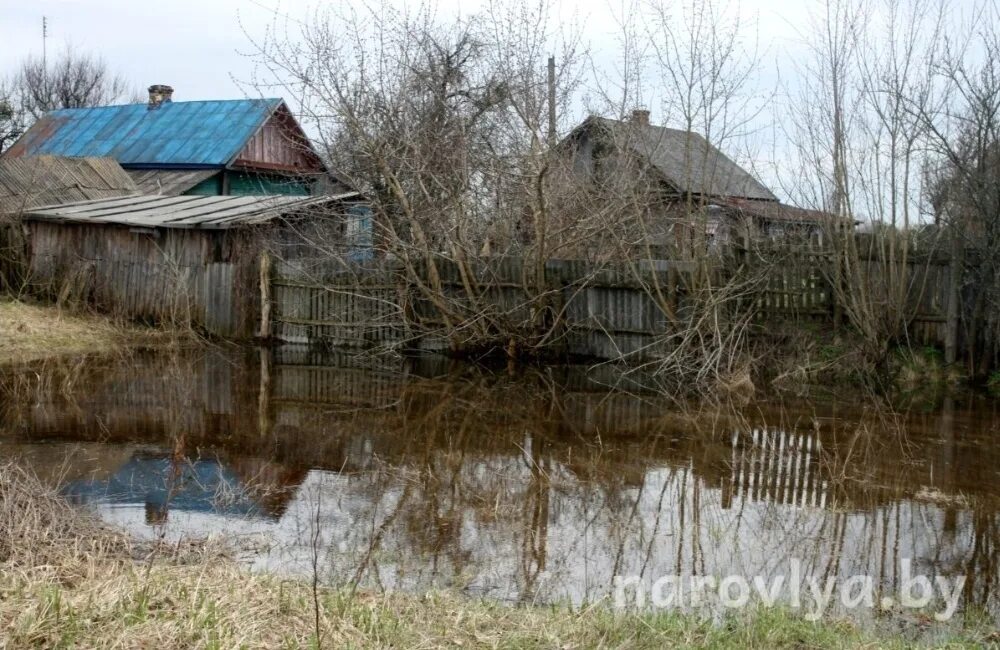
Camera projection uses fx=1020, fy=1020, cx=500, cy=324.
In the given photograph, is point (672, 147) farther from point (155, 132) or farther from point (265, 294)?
point (155, 132)

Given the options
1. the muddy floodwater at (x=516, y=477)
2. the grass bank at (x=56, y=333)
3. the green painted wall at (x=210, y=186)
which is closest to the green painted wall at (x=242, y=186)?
the green painted wall at (x=210, y=186)

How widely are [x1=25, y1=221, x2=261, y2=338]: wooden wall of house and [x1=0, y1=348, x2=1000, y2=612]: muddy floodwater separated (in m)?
4.28

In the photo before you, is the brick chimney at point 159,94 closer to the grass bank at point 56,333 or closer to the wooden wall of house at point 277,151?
the wooden wall of house at point 277,151

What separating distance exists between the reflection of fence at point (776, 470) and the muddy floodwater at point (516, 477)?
32mm

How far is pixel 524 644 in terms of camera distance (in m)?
4.57

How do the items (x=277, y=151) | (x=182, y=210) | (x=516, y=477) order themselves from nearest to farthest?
(x=516, y=477) → (x=182, y=210) → (x=277, y=151)

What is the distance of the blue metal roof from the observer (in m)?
27.8

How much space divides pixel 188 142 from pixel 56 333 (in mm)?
13039

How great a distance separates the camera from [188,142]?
28375 millimetres

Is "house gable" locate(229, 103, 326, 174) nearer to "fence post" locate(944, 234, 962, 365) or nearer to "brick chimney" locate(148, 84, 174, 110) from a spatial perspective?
"brick chimney" locate(148, 84, 174, 110)

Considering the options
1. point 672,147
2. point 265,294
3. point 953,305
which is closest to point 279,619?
point 953,305

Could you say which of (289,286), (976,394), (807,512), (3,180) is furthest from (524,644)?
(3,180)

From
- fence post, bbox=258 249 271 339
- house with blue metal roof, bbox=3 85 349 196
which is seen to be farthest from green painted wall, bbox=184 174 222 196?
fence post, bbox=258 249 271 339

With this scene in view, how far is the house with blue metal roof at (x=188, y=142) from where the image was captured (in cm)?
2734
